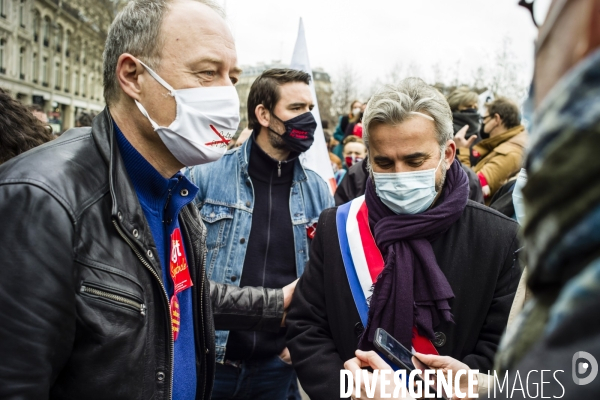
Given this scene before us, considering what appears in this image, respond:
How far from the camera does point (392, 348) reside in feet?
5.78

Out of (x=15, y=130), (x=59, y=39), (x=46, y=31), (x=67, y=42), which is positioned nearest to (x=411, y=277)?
(x=15, y=130)

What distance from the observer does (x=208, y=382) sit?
204cm

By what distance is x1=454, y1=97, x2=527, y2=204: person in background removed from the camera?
501 cm

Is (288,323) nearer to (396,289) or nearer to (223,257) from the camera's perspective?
(396,289)

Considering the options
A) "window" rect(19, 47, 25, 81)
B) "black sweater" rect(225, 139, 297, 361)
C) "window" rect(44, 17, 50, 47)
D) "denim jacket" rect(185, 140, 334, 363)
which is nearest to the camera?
"black sweater" rect(225, 139, 297, 361)

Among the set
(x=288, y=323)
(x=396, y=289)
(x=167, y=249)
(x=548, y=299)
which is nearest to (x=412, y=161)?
(x=396, y=289)

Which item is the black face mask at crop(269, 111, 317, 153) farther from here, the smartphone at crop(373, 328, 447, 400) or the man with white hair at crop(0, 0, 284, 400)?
the smartphone at crop(373, 328, 447, 400)

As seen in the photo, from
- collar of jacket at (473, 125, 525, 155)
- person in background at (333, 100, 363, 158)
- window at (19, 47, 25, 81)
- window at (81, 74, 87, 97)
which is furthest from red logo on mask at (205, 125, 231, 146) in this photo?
window at (81, 74, 87, 97)

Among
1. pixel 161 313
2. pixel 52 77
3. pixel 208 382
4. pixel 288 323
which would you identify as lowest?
pixel 52 77

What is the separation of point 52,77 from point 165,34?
48.5 m

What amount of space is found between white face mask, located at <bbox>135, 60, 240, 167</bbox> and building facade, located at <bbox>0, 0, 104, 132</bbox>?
33.4 m

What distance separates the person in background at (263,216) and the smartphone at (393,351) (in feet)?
4.60

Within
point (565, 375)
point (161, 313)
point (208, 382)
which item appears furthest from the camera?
point (208, 382)

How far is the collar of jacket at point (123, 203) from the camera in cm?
155
